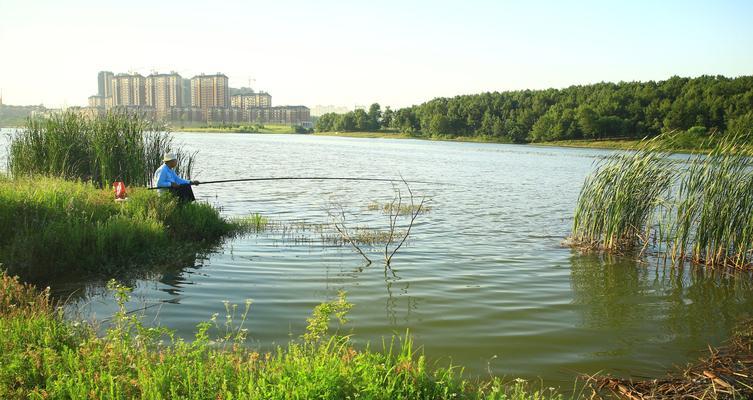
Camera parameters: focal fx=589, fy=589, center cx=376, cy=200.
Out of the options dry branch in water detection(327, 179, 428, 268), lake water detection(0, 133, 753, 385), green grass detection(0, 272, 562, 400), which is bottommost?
lake water detection(0, 133, 753, 385)

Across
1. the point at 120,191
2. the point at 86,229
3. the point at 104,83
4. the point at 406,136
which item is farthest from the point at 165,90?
the point at 86,229

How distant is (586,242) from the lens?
1379 cm

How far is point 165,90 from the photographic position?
128m

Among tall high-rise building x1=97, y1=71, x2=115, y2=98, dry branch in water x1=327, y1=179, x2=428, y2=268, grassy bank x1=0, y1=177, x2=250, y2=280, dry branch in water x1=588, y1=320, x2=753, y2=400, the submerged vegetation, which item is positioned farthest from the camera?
tall high-rise building x1=97, y1=71, x2=115, y2=98

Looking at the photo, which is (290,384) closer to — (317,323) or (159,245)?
(317,323)

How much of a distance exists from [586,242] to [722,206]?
10.2 ft

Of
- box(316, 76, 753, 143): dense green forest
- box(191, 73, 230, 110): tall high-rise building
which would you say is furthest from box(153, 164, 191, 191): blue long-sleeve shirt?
box(191, 73, 230, 110): tall high-rise building

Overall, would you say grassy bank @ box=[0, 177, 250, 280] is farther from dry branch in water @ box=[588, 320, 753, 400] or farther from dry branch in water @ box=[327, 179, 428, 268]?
dry branch in water @ box=[588, 320, 753, 400]

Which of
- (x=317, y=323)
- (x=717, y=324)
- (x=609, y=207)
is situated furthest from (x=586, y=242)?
(x=317, y=323)

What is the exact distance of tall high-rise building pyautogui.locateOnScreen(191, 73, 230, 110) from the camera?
179 m

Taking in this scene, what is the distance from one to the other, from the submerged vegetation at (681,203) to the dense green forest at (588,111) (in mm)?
57636

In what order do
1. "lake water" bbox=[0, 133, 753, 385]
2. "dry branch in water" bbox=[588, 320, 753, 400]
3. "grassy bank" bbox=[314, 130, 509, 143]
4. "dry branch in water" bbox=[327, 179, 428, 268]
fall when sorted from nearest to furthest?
"dry branch in water" bbox=[588, 320, 753, 400]
"lake water" bbox=[0, 133, 753, 385]
"dry branch in water" bbox=[327, 179, 428, 268]
"grassy bank" bbox=[314, 130, 509, 143]

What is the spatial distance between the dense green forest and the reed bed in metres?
62.9

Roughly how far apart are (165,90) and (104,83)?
35.0m
